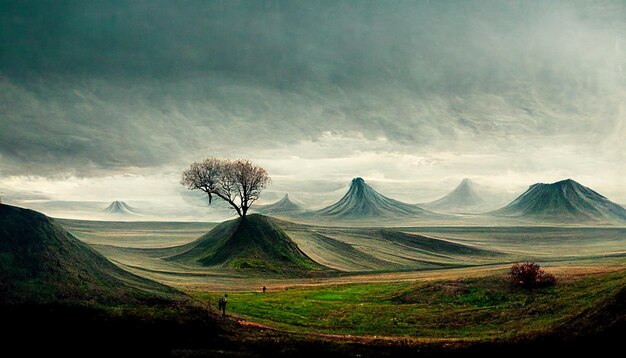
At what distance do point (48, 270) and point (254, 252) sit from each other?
192ft

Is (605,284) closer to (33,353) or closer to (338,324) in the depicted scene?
(338,324)

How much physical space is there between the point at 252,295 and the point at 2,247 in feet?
86.5

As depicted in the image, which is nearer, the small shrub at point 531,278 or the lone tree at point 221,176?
the small shrub at point 531,278

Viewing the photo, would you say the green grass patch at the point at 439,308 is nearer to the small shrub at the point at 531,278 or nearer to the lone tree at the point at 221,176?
the small shrub at the point at 531,278

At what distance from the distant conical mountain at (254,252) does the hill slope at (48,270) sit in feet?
145

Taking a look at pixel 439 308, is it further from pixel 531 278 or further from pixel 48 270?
pixel 48 270

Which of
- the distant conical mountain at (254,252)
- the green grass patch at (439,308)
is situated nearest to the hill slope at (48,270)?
the green grass patch at (439,308)

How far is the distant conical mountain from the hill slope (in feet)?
145

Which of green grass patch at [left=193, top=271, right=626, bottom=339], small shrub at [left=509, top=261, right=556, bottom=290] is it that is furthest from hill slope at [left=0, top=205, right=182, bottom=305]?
small shrub at [left=509, top=261, right=556, bottom=290]

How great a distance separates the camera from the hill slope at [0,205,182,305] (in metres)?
31.2

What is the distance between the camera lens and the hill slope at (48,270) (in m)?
31.2

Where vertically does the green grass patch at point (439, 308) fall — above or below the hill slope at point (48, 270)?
below

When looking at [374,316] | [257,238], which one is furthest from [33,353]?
[257,238]

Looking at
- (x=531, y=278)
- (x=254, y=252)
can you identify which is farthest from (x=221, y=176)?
(x=531, y=278)
